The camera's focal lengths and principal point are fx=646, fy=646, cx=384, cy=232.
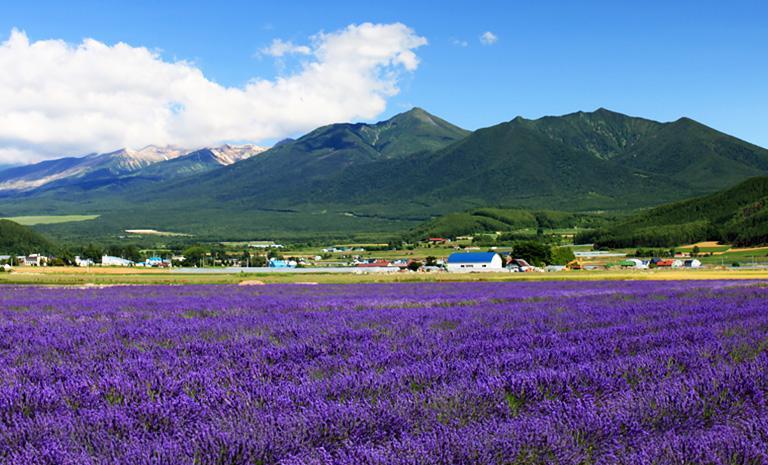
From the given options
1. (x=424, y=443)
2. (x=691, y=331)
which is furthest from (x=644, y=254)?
(x=424, y=443)

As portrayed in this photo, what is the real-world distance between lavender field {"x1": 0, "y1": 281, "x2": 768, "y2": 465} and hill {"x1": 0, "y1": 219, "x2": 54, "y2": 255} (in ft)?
511

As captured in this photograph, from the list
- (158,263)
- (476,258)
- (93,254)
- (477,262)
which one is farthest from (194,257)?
(477,262)

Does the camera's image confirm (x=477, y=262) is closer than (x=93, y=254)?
Yes

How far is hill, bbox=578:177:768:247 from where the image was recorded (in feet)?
424

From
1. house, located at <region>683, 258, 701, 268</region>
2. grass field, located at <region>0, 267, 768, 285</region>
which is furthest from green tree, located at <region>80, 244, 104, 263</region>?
house, located at <region>683, 258, 701, 268</region>

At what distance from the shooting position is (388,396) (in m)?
5.61

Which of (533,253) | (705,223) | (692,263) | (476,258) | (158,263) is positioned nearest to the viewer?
(692,263)

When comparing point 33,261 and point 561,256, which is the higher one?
point 33,261

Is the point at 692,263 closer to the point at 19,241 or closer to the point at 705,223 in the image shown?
the point at 705,223

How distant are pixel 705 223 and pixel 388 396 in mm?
159797

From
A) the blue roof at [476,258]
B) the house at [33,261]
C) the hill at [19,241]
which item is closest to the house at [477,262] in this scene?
the blue roof at [476,258]

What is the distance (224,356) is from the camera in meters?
8.05

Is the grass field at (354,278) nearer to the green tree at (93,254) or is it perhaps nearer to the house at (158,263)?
the house at (158,263)

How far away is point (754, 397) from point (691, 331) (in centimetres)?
459
